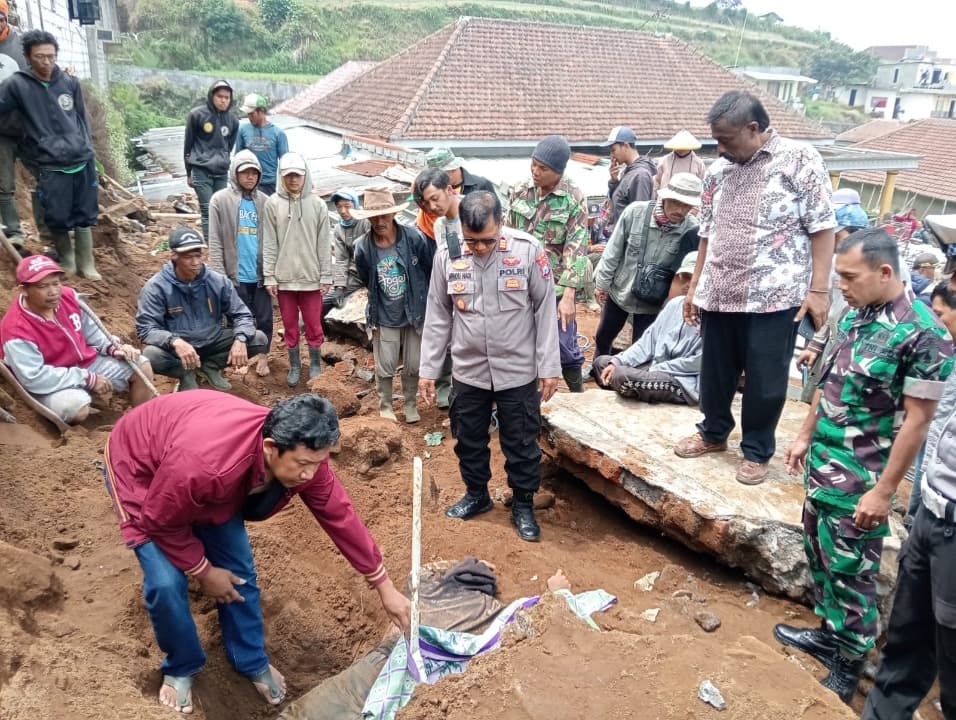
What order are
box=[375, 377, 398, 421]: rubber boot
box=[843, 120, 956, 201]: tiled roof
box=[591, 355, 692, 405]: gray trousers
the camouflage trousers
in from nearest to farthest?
the camouflage trousers, box=[591, 355, 692, 405]: gray trousers, box=[375, 377, 398, 421]: rubber boot, box=[843, 120, 956, 201]: tiled roof

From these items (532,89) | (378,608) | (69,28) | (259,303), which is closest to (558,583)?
(378,608)

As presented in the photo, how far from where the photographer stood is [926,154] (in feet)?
92.7

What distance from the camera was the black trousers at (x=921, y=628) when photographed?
2182mm

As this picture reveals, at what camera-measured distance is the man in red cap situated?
13.2ft

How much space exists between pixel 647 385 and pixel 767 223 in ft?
5.23

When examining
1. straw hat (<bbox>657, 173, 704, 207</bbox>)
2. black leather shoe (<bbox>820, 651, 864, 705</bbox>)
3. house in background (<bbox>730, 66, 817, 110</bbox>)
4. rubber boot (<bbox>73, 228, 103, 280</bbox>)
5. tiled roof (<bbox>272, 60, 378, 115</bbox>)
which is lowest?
black leather shoe (<bbox>820, 651, 864, 705</bbox>)

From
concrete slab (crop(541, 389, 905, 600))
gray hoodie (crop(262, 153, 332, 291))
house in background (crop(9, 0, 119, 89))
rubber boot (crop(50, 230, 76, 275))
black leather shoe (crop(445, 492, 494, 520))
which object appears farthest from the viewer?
house in background (crop(9, 0, 119, 89))

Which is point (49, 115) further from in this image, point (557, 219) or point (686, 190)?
point (686, 190)

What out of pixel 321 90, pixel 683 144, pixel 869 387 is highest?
pixel 321 90

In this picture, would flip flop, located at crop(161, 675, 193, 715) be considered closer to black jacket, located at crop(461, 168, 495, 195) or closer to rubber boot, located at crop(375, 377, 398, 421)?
rubber boot, located at crop(375, 377, 398, 421)

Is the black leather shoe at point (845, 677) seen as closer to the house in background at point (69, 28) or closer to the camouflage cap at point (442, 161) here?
the camouflage cap at point (442, 161)

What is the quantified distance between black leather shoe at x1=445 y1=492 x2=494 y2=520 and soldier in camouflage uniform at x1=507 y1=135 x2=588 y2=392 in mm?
1199

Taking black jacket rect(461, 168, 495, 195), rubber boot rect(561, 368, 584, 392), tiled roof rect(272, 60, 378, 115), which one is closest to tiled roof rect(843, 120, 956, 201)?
tiled roof rect(272, 60, 378, 115)

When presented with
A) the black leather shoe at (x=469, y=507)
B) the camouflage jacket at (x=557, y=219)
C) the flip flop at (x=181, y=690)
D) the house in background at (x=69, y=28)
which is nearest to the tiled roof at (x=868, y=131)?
the house in background at (x=69, y=28)
